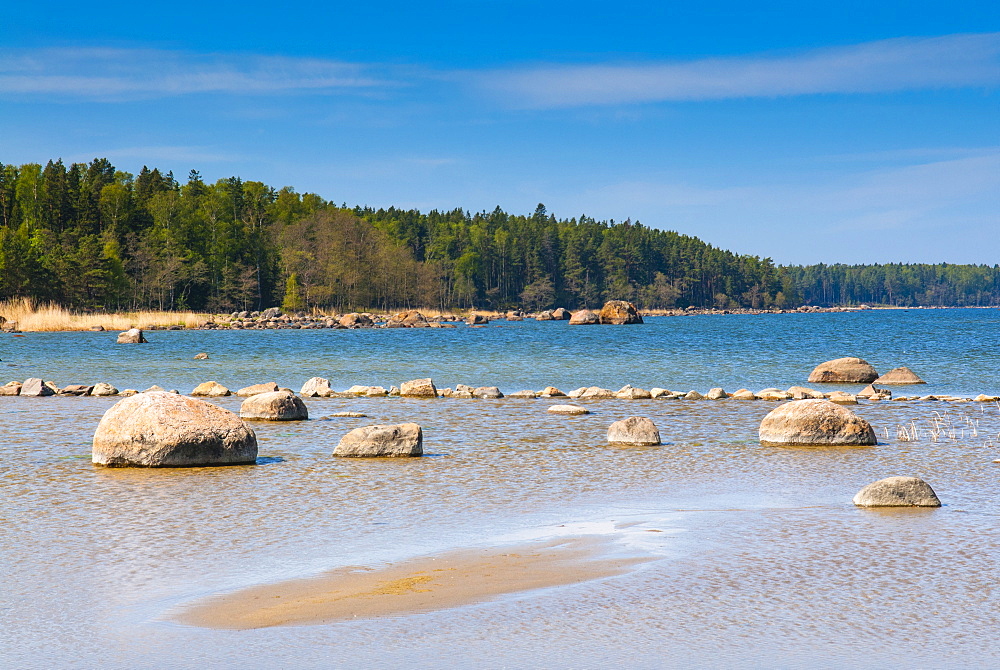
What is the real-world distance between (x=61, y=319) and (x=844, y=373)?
248 ft

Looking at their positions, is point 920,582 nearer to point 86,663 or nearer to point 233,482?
point 86,663

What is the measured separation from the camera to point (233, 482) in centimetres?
1498

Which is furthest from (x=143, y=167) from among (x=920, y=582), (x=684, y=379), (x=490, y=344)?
(x=920, y=582)

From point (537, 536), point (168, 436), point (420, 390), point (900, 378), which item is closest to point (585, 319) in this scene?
point (900, 378)

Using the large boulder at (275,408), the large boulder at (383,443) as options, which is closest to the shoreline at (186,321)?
the large boulder at (275,408)

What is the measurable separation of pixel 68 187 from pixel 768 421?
11814 centimetres

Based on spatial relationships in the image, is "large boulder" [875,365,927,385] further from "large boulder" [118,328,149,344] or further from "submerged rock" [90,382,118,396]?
"large boulder" [118,328,149,344]

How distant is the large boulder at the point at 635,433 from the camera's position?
1928 cm

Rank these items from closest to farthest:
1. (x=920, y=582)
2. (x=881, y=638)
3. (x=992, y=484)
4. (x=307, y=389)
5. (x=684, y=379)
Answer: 1. (x=881, y=638)
2. (x=920, y=582)
3. (x=992, y=484)
4. (x=307, y=389)
5. (x=684, y=379)

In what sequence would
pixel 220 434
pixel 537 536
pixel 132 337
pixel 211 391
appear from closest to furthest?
1. pixel 537 536
2. pixel 220 434
3. pixel 211 391
4. pixel 132 337

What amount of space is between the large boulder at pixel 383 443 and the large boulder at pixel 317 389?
1380 centimetres

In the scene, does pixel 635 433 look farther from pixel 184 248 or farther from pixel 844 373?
pixel 184 248

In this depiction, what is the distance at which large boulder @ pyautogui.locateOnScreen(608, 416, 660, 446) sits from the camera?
1928 centimetres

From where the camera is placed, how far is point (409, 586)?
353 inches
